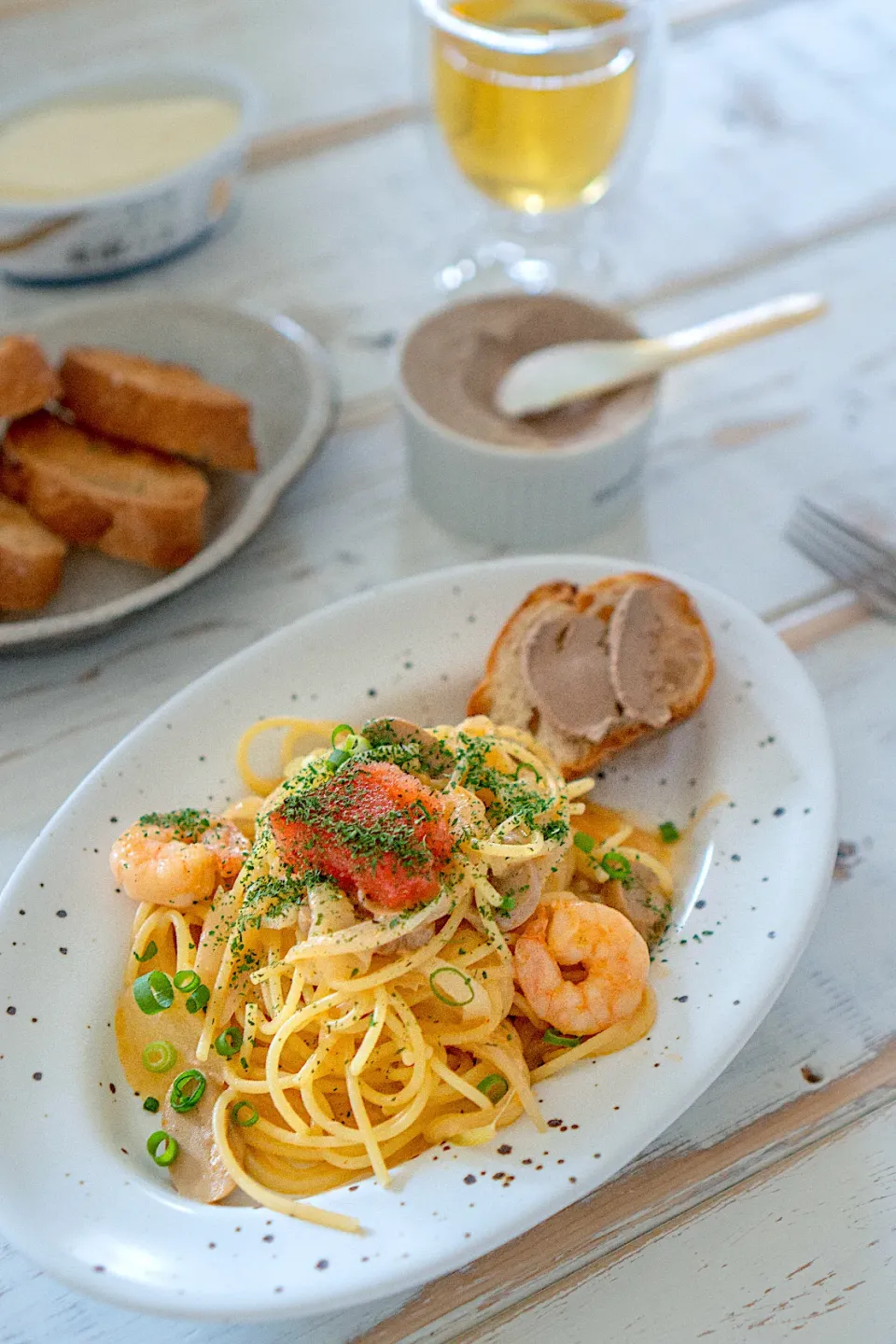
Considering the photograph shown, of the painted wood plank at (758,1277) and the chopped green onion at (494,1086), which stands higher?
the chopped green onion at (494,1086)

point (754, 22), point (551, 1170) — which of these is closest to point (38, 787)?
point (551, 1170)

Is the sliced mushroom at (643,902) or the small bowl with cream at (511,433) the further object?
the small bowl with cream at (511,433)

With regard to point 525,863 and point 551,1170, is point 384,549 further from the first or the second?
point 551,1170

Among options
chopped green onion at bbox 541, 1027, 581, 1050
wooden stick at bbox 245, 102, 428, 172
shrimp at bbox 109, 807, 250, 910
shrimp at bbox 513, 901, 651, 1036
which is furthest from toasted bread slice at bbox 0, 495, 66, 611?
wooden stick at bbox 245, 102, 428, 172

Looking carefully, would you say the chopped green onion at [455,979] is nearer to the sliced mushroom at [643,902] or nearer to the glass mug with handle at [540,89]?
the sliced mushroom at [643,902]

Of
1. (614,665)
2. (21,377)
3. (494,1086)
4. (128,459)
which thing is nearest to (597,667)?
(614,665)

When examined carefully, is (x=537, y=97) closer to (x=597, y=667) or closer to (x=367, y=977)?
(x=597, y=667)

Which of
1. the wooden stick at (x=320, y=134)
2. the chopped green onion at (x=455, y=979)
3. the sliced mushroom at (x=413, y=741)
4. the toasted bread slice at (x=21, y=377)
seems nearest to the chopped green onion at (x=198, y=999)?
the chopped green onion at (x=455, y=979)

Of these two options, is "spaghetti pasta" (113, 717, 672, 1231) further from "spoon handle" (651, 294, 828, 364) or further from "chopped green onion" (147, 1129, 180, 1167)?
"spoon handle" (651, 294, 828, 364)
